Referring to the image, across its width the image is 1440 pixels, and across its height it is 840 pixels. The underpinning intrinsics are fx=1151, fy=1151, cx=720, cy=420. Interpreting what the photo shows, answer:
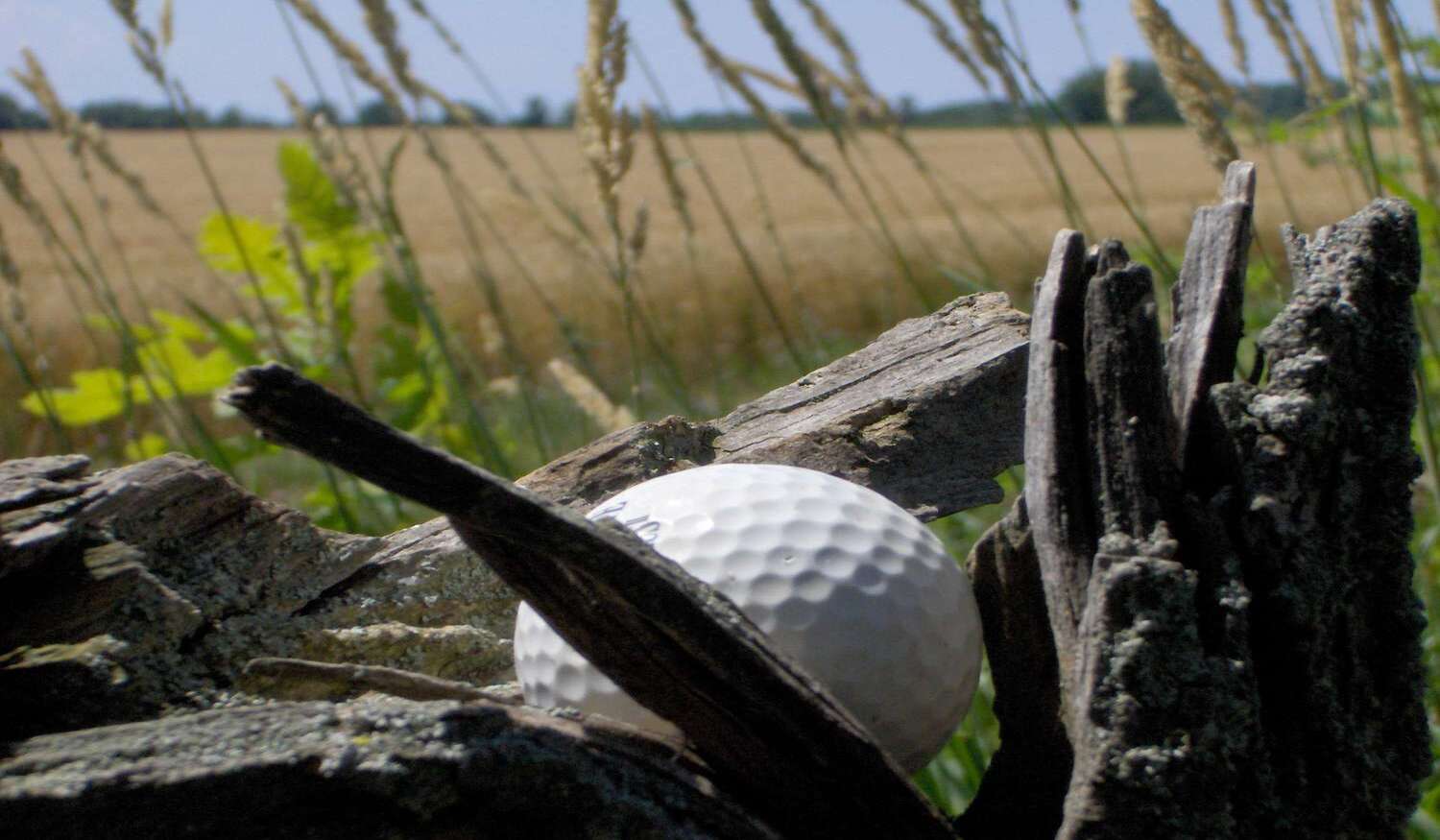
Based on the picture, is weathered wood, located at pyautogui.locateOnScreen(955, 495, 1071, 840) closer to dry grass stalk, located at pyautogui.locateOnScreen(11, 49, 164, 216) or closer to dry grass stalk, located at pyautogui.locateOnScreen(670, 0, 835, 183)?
dry grass stalk, located at pyautogui.locateOnScreen(670, 0, 835, 183)

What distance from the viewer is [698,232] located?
7.37 meters

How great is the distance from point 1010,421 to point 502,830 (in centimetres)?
61

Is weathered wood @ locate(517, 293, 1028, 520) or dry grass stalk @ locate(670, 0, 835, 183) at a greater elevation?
dry grass stalk @ locate(670, 0, 835, 183)

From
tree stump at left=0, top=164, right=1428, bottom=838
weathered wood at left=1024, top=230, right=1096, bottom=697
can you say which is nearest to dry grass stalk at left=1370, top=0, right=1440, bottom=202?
tree stump at left=0, top=164, right=1428, bottom=838

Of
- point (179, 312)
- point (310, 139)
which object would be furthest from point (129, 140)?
point (310, 139)

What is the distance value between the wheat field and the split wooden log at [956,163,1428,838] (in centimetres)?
138

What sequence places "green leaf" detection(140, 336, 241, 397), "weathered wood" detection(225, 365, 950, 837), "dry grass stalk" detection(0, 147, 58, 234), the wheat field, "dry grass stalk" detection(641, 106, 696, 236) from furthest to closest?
the wheat field < "green leaf" detection(140, 336, 241, 397) < "dry grass stalk" detection(641, 106, 696, 236) < "dry grass stalk" detection(0, 147, 58, 234) < "weathered wood" detection(225, 365, 950, 837)

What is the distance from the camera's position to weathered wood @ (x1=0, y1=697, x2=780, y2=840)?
62cm

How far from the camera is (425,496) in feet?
1.95

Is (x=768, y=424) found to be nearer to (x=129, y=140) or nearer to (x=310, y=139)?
(x=310, y=139)

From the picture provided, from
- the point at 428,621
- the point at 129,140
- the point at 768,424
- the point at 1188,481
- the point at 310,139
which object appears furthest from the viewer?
the point at 129,140

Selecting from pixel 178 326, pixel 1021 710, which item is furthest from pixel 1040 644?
pixel 178 326

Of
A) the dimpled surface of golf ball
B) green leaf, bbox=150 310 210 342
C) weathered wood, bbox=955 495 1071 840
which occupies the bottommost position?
weathered wood, bbox=955 495 1071 840

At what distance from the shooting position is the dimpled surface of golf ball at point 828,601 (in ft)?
2.52
